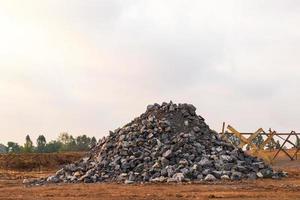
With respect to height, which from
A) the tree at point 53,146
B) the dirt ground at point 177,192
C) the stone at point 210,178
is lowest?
the dirt ground at point 177,192

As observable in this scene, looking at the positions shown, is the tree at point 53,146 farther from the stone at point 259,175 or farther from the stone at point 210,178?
the stone at point 210,178

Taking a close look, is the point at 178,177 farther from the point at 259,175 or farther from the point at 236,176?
the point at 259,175

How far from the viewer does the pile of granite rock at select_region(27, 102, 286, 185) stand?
25625mm

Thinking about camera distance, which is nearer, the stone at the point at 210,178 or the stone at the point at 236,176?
the stone at the point at 210,178

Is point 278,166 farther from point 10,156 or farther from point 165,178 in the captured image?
point 10,156

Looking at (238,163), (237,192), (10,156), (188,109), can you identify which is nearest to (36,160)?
(10,156)

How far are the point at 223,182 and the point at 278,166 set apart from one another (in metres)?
11.5

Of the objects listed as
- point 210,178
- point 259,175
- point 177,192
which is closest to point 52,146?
point 259,175

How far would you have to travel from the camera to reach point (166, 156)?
87.1 ft

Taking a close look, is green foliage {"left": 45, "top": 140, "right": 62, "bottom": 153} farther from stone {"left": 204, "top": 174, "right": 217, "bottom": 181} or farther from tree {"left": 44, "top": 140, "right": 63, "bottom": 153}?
stone {"left": 204, "top": 174, "right": 217, "bottom": 181}

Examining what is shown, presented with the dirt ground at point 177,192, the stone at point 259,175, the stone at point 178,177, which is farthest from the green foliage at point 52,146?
the dirt ground at point 177,192

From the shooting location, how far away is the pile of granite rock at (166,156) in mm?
25625

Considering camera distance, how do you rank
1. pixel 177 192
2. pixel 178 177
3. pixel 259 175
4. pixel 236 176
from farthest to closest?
pixel 259 175 < pixel 236 176 < pixel 178 177 < pixel 177 192

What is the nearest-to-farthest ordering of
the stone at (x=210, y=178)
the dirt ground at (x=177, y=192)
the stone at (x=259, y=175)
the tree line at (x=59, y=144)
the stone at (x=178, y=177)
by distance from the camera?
1. the dirt ground at (x=177, y=192)
2. the stone at (x=178, y=177)
3. the stone at (x=210, y=178)
4. the stone at (x=259, y=175)
5. the tree line at (x=59, y=144)
